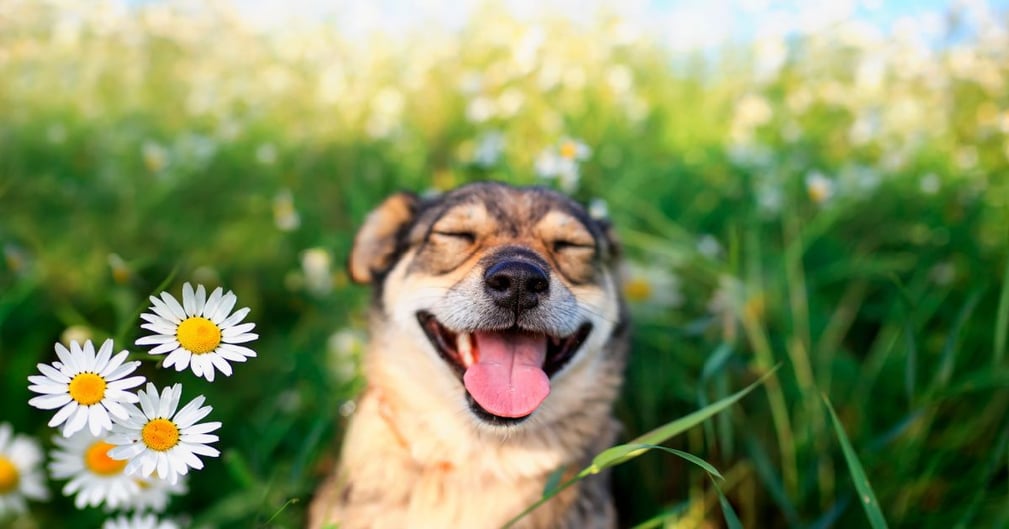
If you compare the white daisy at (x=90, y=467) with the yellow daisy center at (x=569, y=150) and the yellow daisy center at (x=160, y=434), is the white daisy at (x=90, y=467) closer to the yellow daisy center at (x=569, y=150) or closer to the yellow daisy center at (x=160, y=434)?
the yellow daisy center at (x=160, y=434)

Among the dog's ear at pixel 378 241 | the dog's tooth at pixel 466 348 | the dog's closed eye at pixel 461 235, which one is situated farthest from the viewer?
the dog's ear at pixel 378 241

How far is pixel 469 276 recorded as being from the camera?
8.55ft

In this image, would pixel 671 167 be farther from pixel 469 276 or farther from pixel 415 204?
pixel 469 276

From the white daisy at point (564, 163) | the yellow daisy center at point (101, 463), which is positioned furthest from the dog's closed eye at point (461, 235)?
the yellow daisy center at point (101, 463)

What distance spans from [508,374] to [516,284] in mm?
321

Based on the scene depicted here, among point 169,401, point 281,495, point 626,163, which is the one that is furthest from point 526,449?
point 626,163

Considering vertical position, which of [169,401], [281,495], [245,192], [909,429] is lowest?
[909,429]

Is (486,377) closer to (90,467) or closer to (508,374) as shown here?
(508,374)

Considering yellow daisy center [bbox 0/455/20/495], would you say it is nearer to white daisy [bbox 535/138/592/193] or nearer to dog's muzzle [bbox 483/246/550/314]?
dog's muzzle [bbox 483/246/550/314]

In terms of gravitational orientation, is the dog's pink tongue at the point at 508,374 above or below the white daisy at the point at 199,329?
below

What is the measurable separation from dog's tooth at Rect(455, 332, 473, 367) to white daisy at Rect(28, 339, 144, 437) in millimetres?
1447

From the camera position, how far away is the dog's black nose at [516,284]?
2.49 metres

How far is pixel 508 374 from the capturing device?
2.53 meters

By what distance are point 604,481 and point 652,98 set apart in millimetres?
4637
